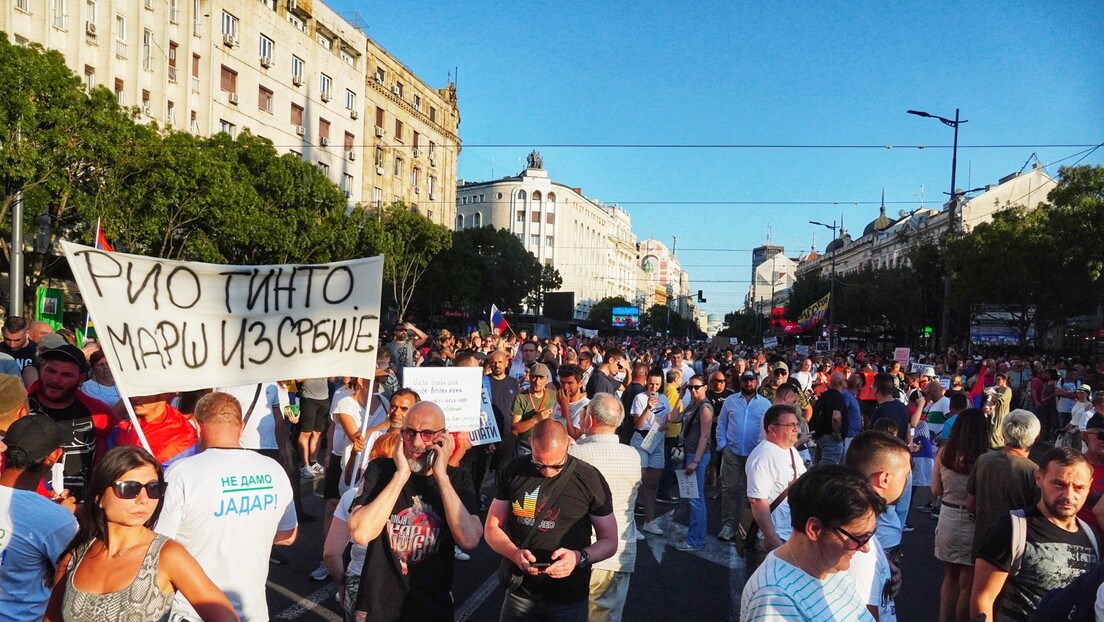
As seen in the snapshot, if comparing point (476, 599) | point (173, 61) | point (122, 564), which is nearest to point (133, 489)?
point (122, 564)

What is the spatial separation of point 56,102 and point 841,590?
19.7 meters

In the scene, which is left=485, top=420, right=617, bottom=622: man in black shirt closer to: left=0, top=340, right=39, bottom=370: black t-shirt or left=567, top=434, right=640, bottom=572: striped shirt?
left=567, top=434, right=640, bottom=572: striped shirt

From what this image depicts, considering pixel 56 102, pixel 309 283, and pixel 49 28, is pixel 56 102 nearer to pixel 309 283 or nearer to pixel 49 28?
pixel 49 28

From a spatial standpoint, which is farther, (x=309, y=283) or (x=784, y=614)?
(x=309, y=283)

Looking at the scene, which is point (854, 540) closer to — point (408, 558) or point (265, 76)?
point (408, 558)

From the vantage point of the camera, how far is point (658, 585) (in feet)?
22.7

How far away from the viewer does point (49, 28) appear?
27766 millimetres

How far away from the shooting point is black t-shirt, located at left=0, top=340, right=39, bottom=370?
26.5ft

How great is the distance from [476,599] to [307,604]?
1213 millimetres

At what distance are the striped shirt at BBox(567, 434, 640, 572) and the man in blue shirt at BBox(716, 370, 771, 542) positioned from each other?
3.68 meters

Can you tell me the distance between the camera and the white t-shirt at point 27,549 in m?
3.15

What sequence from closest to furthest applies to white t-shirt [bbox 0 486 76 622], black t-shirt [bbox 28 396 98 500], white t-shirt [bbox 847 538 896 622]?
white t-shirt [bbox 0 486 76 622], white t-shirt [bbox 847 538 896 622], black t-shirt [bbox 28 396 98 500]

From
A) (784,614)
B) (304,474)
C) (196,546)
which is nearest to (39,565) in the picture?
(196,546)

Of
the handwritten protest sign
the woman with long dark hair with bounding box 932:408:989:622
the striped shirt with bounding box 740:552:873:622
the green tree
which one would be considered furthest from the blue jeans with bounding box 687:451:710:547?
the green tree
